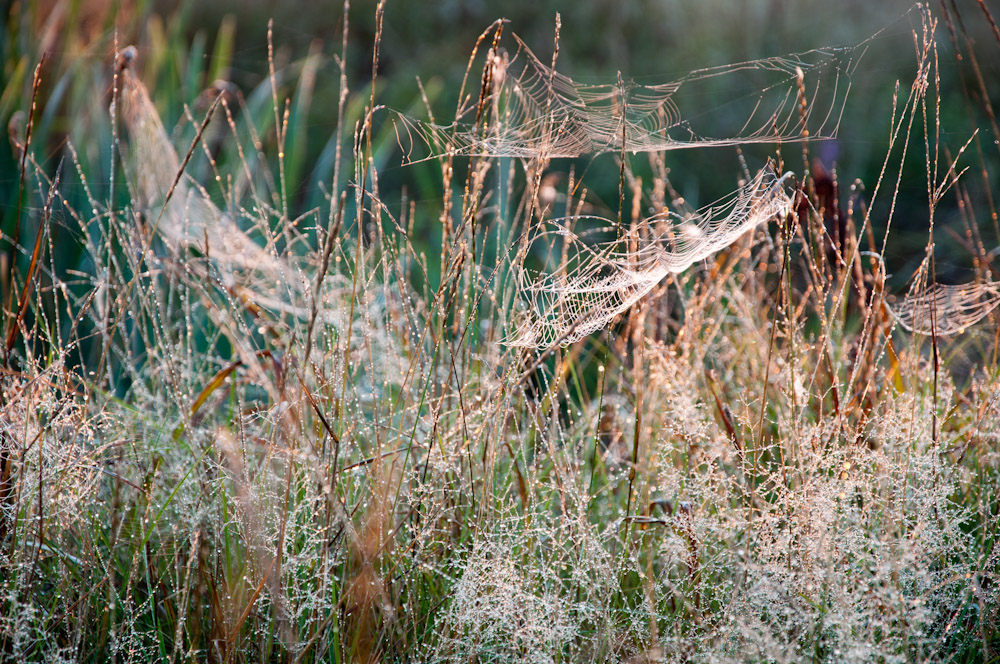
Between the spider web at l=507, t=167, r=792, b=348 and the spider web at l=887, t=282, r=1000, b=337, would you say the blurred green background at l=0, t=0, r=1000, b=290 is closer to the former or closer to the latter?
the spider web at l=887, t=282, r=1000, b=337

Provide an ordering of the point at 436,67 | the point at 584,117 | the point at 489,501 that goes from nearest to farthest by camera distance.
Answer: the point at 489,501, the point at 584,117, the point at 436,67

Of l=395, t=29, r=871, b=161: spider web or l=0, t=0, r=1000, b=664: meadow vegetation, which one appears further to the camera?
l=395, t=29, r=871, b=161: spider web

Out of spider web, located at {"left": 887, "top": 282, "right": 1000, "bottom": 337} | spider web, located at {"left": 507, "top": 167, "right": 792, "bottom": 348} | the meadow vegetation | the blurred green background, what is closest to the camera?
the meadow vegetation

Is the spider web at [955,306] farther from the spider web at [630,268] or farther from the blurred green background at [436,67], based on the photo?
the spider web at [630,268]

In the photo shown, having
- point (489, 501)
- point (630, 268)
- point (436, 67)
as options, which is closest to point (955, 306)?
point (630, 268)

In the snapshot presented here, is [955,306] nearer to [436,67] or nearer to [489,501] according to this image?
[489,501]

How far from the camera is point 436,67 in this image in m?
6.39

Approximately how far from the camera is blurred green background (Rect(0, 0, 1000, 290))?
3.03 m

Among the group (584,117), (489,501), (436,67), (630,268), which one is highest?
(436,67)

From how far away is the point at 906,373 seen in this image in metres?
1.62

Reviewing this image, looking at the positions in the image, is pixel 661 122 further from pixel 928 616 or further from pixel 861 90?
pixel 861 90

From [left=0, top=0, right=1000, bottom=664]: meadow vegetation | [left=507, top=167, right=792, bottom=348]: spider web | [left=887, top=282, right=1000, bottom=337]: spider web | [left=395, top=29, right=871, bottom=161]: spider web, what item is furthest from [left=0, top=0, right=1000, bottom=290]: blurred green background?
[left=0, top=0, right=1000, bottom=664]: meadow vegetation

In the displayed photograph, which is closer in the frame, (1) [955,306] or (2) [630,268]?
(2) [630,268]

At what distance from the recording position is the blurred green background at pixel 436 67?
3031 millimetres
